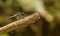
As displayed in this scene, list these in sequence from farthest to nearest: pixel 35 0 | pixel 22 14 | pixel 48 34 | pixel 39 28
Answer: pixel 48 34 → pixel 39 28 → pixel 22 14 → pixel 35 0

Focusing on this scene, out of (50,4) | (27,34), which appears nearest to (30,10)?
(50,4)

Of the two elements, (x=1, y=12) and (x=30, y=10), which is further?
(x=1, y=12)

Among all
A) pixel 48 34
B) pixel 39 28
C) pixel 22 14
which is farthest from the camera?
pixel 48 34

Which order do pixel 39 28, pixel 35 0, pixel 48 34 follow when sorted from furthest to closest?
pixel 48 34
pixel 39 28
pixel 35 0

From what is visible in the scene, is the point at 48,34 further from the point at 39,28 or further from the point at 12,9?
the point at 12,9

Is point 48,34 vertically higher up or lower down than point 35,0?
lower down

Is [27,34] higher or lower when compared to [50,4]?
lower

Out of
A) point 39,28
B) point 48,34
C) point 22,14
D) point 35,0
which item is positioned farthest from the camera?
point 48,34

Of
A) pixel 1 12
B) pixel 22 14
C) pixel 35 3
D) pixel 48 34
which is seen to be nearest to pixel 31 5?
pixel 35 3

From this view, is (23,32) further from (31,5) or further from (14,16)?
(31,5)
